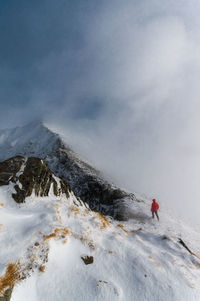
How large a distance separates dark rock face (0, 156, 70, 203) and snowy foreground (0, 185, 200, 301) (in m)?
1.44

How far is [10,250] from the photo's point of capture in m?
6.31

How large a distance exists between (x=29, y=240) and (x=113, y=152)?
8528 cm

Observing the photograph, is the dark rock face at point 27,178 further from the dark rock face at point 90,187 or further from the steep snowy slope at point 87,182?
the dark rock face at point 90,187

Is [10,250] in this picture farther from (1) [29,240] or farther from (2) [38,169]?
(2) [38,169]

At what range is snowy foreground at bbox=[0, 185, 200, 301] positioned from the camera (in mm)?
5703

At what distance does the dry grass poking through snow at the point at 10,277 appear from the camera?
16.0 ft

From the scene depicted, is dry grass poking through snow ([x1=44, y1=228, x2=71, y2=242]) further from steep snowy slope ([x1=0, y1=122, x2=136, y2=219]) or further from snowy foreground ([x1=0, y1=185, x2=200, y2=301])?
steep snowy slope ([x1=0, y1=122, x2=136, y2=219])

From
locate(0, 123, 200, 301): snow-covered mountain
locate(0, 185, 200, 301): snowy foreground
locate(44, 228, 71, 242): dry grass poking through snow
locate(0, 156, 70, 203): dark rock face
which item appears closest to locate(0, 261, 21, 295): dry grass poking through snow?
locate(0, 123, 200, 301): snow-covered mountain

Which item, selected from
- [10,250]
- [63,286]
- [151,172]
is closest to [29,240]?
[10,250]

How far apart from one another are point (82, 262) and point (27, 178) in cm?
943

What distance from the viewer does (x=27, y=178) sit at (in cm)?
1373

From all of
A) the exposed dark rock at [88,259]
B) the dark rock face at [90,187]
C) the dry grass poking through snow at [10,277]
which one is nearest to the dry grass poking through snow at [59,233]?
the exposed dark rock at [88,259]

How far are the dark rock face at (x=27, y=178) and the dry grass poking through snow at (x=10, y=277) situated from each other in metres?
6.08

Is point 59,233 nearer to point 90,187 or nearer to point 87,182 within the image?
point 90,187
